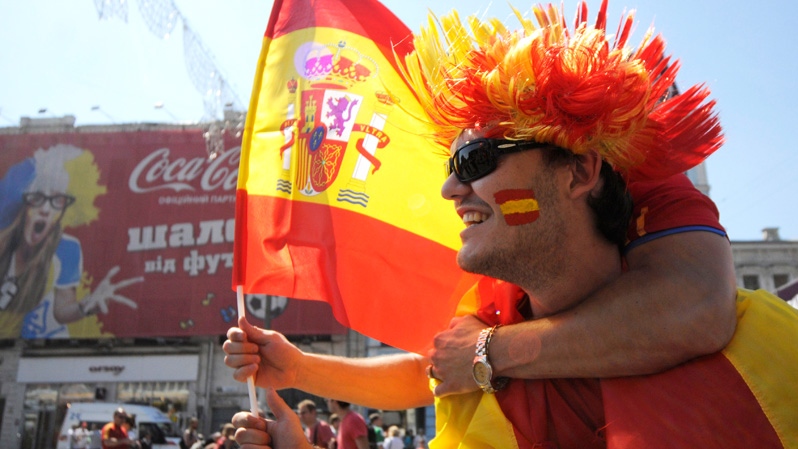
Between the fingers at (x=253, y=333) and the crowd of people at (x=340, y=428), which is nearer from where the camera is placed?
the fingers at (x=253, y=333)

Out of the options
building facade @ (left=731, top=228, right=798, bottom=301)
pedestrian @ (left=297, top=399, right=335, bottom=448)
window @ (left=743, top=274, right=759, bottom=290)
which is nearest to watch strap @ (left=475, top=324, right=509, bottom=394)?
pedestrian @ (left=297, top=399, right=335, bottom=448)

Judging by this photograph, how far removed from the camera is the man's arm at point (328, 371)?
1887mm

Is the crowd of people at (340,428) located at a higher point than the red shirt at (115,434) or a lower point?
higher

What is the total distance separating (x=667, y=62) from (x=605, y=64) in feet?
0.86

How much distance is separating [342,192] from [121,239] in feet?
89.2

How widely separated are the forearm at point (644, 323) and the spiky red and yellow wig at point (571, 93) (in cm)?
27

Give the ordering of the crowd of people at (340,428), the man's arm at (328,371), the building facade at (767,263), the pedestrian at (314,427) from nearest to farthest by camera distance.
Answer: the man's arm at (328,371) < the crowd of people at (340,428) < the pedestrian at (314,427) < the building facade at (767,263)

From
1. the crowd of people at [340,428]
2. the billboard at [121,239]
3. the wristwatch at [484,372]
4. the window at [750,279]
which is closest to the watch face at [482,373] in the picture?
the wristwatch at [484,372]

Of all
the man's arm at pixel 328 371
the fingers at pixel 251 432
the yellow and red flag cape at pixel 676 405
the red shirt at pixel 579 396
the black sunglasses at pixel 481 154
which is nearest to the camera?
the yellow and red flag cape at pixel 676 405

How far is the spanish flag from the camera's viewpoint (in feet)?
7.66

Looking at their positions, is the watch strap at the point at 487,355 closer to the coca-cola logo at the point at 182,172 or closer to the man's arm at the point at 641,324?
the man's arm at the point at 641,324

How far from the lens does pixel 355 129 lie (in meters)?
2.53

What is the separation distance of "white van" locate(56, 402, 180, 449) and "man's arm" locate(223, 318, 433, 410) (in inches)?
598

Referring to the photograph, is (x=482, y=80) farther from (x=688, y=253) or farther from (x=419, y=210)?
(x=419, y=210)
